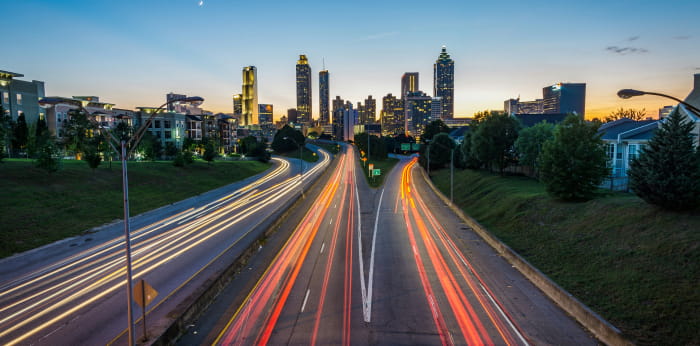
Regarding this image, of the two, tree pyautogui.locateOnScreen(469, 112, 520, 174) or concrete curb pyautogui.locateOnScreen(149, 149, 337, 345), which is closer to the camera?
concrete curb pyautogui.locateOnScreen(149, 149, 337, 345)

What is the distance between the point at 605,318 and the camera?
14.1 meters

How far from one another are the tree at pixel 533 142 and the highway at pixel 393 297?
77.7ft

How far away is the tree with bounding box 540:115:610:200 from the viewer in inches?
1169

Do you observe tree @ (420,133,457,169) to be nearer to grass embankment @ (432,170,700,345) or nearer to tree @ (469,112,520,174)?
tree @ (469,112,520,174)

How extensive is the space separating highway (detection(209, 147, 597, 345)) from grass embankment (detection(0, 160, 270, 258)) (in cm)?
1921

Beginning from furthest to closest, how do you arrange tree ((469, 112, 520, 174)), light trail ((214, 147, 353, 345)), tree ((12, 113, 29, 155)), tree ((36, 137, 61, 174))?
tree ((12, 113, 29, 155))
tree ((469, 112, 520, 174))
tree ((36, 137, 61, 174))
light trail ((214, 147, 353, 345))

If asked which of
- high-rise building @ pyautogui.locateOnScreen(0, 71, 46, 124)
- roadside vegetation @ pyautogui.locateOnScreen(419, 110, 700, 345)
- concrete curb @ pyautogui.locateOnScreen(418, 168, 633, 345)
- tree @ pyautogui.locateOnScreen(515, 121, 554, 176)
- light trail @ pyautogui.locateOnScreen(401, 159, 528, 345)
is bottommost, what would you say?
light trail @ pyautogui.locateOnScreen(401, 159, 528, 345)

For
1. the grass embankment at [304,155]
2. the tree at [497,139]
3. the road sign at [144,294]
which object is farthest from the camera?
the grass embankment at [304,155]

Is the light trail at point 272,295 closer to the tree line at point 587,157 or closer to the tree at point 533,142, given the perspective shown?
the tree line at point 587,157

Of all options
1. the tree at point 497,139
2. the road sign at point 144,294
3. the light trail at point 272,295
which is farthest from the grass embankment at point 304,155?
the road sign at point 144,294

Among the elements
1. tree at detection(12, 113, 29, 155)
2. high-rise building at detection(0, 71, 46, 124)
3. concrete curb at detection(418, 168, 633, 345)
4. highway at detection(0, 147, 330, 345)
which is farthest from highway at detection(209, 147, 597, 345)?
high-rise building at detection(0, 71, 46, 124)

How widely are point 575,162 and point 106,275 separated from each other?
3499 cm

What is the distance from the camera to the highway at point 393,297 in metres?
13.5

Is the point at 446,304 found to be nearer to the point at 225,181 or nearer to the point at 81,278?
the point at 81,278
